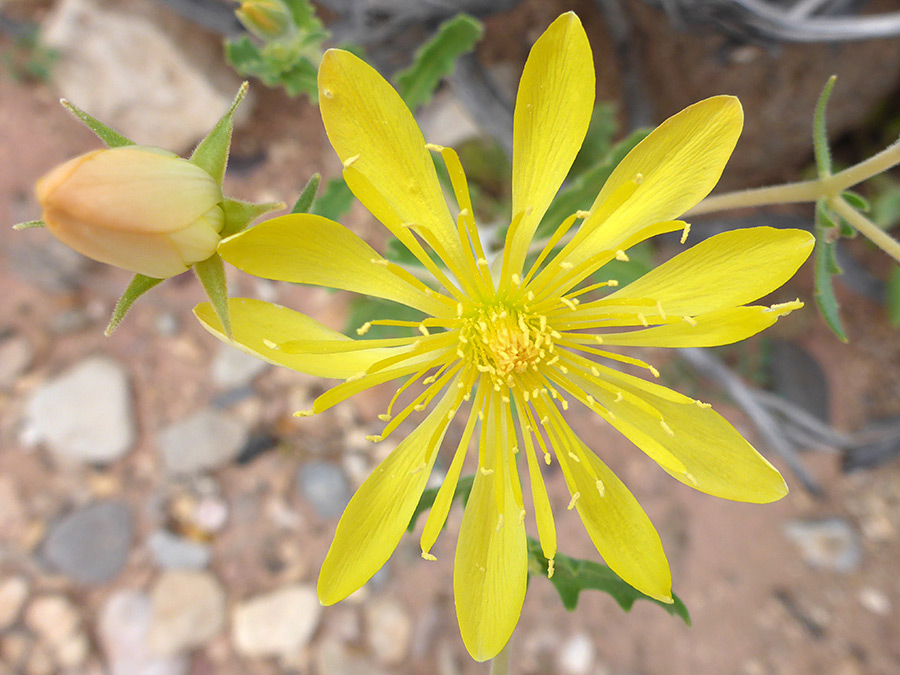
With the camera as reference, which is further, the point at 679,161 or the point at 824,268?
the point at 824,268

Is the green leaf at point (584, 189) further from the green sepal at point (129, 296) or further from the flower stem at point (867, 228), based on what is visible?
the green sepal at point (129, 296)

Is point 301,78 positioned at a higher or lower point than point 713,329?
lower

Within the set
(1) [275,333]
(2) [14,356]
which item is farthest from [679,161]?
(2) [14,356]

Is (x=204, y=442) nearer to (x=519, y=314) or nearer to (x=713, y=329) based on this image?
(x=519, y=314)

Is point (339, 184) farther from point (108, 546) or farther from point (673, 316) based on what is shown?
point (108, 546)

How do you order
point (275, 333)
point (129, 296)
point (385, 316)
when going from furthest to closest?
point (385, 316), point (275, 333), point (129, 296)

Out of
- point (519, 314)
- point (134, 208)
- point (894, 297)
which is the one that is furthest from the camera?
point (894, 297)

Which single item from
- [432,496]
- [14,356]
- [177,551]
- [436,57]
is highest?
[436,57]
